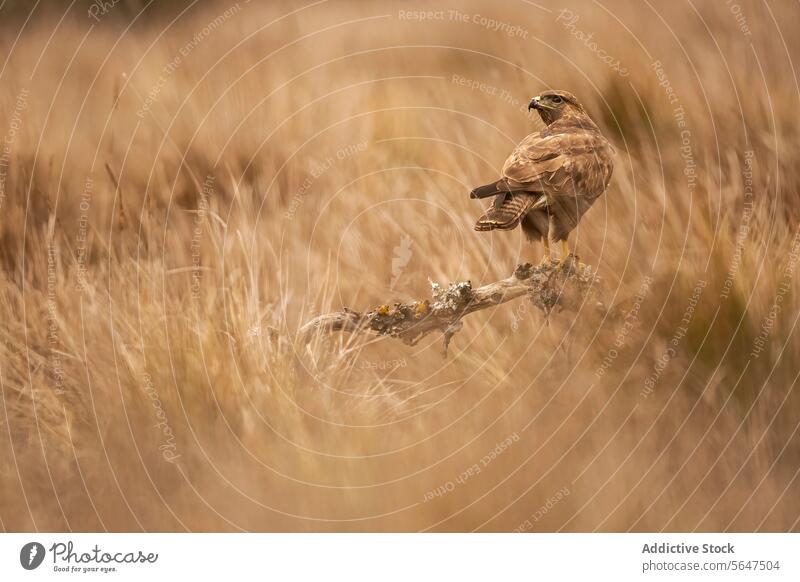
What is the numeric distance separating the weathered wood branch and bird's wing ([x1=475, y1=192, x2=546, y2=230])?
0.50 ft

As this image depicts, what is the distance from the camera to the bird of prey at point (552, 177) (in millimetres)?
2381

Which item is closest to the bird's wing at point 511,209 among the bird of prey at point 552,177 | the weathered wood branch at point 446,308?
the bird of prey at point 552,177

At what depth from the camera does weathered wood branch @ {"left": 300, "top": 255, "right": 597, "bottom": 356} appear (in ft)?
8.05

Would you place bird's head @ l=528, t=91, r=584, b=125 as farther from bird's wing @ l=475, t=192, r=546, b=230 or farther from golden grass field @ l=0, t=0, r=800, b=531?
bird's wing @ l=475, t=192, r=546, b=230

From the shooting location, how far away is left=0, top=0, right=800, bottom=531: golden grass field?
2.47 metres

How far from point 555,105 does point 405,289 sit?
684 mm

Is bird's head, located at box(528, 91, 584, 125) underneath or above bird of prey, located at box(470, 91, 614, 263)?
above

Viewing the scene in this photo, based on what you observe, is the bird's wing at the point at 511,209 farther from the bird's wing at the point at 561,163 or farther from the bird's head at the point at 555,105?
the bird's head at the point at 555,105

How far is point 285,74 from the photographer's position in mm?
2510

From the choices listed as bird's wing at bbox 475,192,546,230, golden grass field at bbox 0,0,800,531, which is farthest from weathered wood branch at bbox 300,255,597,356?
bird's wing at bbox 475,192,546,230

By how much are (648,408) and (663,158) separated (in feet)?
2.41

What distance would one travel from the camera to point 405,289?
2.46 meters

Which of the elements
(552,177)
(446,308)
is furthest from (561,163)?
(446,308)

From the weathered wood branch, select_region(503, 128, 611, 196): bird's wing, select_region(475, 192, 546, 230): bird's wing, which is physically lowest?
the weathered wood branch
